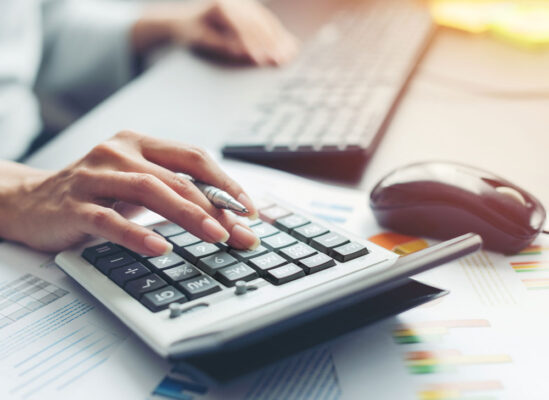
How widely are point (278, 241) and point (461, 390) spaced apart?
17 cm

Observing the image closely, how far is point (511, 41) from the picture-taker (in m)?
0.99

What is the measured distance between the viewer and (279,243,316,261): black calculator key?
400 mm

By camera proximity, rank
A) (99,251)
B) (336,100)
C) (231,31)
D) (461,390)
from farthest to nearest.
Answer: (231,31), (336,100), (99,251), (461,390)

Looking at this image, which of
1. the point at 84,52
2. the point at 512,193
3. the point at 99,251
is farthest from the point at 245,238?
the point at 84,52

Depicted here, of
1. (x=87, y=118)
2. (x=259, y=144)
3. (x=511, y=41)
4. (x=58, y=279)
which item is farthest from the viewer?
(x=511, y=41)

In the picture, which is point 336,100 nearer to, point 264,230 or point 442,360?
point 264,230

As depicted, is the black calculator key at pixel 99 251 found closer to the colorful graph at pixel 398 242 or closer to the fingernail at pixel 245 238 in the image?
the fingernail at pixel 245 238

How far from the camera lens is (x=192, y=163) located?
1.58 feet

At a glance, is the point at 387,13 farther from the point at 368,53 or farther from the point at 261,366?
the point at 261,366

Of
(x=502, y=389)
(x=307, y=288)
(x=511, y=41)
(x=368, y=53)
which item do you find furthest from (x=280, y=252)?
(x=511, y=41)

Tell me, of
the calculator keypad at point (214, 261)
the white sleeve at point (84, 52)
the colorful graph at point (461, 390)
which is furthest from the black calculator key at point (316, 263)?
the white sleeve at point (84, 52)

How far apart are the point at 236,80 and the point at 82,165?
407mm

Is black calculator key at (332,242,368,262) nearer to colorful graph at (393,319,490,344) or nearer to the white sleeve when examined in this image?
colorful graph at (393,319,490,344)

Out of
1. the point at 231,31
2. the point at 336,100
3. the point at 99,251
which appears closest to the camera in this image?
the point at 99,251
